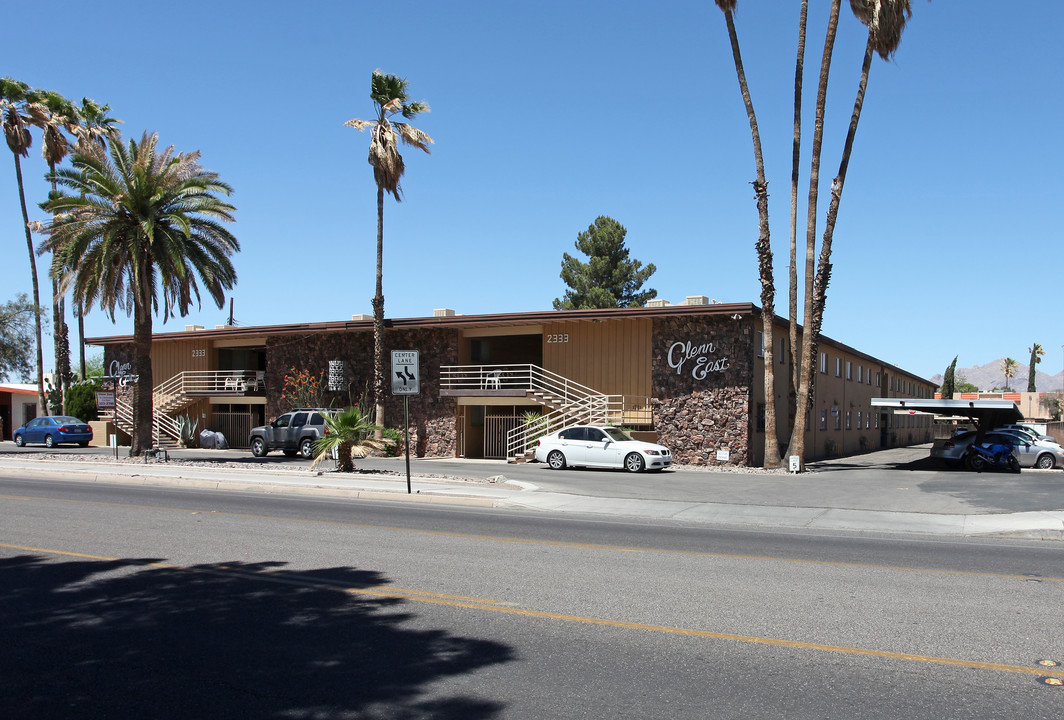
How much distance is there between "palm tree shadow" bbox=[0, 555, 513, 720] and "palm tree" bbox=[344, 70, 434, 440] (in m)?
26.0

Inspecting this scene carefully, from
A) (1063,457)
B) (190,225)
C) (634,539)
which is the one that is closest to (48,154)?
(190,225)

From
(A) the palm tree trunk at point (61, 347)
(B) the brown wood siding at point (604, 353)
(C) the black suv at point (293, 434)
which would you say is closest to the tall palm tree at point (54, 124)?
(A) the palm tree trunk at point (61, 347)

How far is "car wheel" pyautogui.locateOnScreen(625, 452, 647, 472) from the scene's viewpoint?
25547mm

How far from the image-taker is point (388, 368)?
3531cm

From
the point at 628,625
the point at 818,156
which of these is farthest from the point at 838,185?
the point at 628,625

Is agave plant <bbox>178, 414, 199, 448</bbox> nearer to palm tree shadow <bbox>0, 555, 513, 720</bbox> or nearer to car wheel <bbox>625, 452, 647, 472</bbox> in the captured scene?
car wheel <bbox>625, 452, 647, 472</bbox>

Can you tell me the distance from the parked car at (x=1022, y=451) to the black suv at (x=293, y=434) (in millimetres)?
21677

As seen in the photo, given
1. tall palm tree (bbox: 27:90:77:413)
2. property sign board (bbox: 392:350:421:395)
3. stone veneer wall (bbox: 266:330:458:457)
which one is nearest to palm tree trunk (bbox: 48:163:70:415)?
tall palm tree (bbox: 27:90:77:413)

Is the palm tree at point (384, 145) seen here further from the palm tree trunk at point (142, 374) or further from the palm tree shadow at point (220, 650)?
→ the palm tree shadow at point (220, 650)

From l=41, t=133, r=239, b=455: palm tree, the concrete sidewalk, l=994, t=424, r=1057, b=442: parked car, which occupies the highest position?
l=41, t=133, r=239, b=455: palm tree

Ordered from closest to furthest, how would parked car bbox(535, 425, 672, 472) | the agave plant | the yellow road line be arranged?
the yellow road line
parked car bbox(535, 425, 672, 472)
the agave plant

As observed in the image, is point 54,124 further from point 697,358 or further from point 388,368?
point 697,358

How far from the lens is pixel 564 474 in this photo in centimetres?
2444

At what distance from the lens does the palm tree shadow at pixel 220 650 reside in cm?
527
